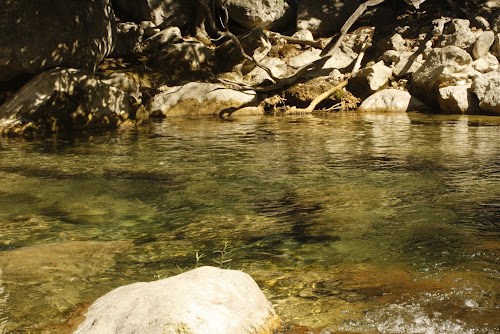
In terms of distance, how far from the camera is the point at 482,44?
53.8 feet

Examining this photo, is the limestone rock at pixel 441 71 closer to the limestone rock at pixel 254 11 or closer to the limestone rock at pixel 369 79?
the limestone rock at pixel 369 79

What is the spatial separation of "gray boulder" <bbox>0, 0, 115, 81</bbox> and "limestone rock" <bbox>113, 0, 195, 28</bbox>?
18.7 ft

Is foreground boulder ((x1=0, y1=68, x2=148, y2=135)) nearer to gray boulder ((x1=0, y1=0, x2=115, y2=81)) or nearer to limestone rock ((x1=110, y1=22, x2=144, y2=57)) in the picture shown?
gray boulder ((x1=0, y1=0, x2=115, y2=81))

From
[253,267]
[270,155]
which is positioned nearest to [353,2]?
[270,155]

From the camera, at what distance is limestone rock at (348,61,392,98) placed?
16.0 m

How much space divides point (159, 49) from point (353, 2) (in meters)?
8.63

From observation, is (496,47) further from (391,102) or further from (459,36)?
A: (391,102)

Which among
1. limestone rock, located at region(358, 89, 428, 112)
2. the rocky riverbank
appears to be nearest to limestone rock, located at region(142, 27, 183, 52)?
the rocky riverbank

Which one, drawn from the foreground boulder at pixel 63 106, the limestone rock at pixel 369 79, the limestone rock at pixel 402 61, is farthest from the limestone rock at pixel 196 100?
the limestone rock at pixel 402 61

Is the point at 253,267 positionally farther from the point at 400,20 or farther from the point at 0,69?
the point at 400,20

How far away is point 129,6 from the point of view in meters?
19.4

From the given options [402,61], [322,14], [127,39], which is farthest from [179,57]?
[402,61]

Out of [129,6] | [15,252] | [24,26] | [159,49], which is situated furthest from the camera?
[129,6]

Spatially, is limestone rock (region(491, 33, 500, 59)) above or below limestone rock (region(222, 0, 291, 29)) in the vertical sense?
below
